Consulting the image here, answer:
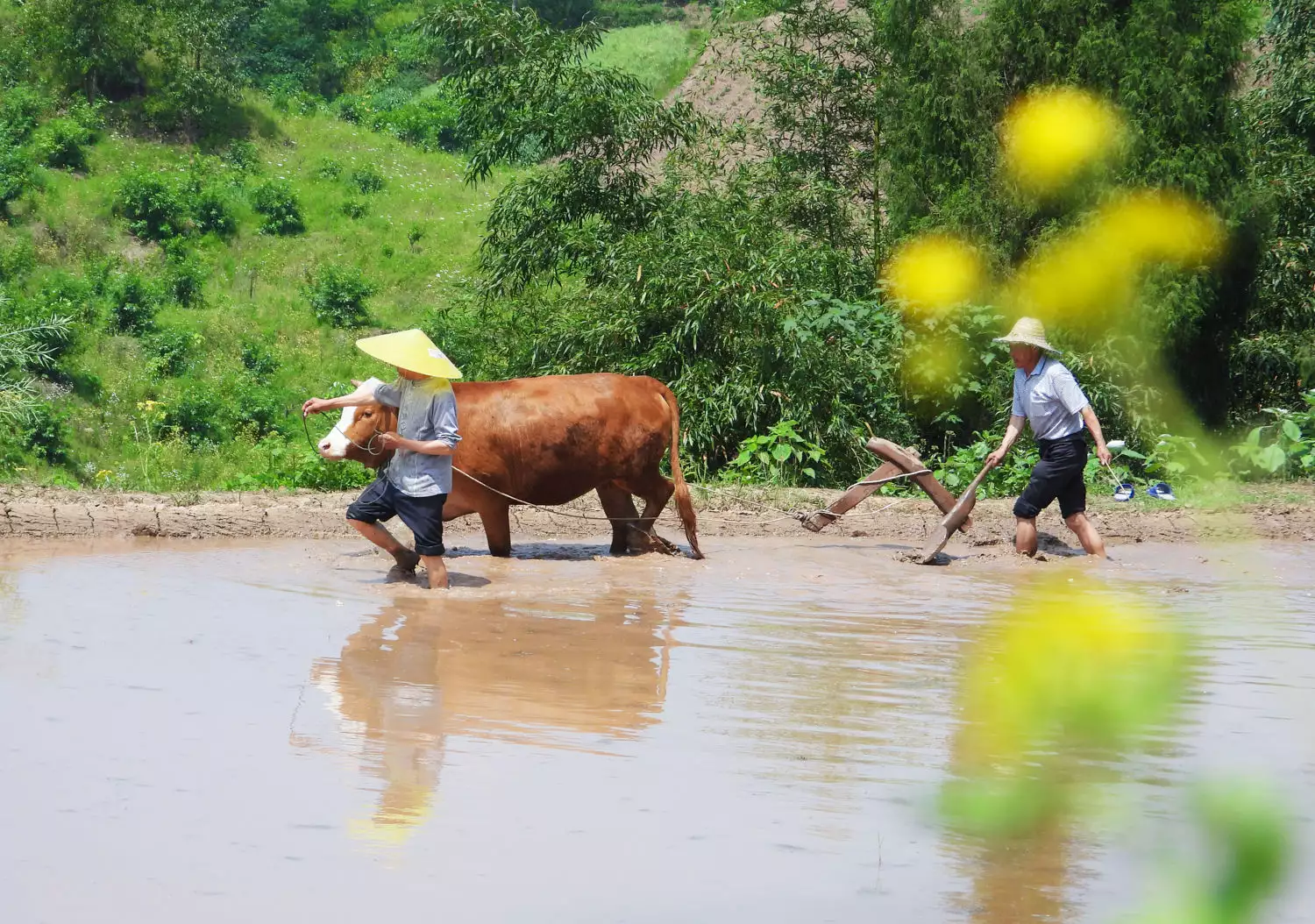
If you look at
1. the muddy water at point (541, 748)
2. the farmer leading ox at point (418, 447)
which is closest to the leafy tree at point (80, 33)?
the muddy water at point (541, 748)

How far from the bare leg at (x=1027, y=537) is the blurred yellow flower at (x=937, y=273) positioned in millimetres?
4281

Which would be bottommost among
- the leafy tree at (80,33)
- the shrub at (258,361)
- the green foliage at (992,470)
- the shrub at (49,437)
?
the shrub at (49,437)

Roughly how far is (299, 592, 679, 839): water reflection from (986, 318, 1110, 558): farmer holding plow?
2.70 metres

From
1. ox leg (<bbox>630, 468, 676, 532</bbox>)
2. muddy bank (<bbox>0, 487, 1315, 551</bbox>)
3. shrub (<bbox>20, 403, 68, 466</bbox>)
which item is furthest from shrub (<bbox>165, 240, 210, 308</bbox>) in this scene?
ox leg (<bbox>630, 468, 676, 532</bbox>)

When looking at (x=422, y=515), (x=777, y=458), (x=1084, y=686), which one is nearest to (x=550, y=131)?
(x=777, y=458)

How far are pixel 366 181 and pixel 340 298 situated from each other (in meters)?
6.96

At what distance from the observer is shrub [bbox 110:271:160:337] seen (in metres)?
25.5

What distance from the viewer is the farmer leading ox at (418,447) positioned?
24.7ft

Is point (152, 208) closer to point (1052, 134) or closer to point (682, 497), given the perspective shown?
→ point (1052, 134)

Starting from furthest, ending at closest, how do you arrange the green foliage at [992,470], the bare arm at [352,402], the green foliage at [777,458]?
the green foliage at [777,458], the green foliage at [992,470], the bare arm at [352,402]

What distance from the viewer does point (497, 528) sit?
29.3 ft

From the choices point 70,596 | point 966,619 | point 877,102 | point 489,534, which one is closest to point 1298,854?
point 966,619

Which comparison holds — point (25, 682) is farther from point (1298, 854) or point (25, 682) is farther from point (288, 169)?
point (288, 169)

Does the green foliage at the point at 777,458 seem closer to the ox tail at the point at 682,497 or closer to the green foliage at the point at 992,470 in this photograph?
the green foliage at the point at 992,470
